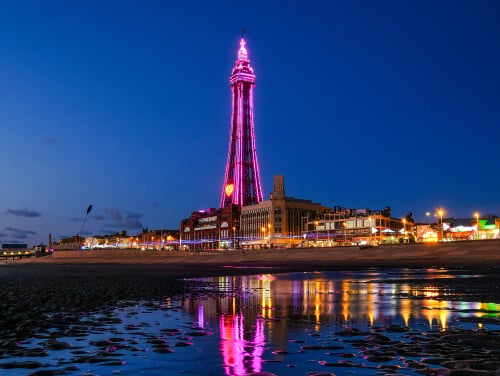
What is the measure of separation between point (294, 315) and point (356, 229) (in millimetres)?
139107

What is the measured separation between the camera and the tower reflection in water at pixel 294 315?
9.32 m

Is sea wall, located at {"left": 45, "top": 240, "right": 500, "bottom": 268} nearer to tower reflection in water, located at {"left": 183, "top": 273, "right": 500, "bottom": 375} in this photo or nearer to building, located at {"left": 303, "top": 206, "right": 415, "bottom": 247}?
building, located at {"left": 303, "top": 206, "right": 415, "bottom": 247}

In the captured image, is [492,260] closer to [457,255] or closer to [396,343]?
[457,255]

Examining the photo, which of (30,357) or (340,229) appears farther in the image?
(340,229)

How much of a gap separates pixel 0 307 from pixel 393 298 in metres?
14.1

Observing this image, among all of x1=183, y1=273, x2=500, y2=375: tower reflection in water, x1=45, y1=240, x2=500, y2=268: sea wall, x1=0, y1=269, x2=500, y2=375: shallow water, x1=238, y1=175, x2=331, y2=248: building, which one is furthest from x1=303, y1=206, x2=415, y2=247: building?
x1=0, y1=269, x2=500, y2=375: shallow water

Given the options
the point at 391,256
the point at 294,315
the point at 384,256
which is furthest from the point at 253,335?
the point at 384,256

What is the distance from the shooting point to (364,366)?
7582 mm

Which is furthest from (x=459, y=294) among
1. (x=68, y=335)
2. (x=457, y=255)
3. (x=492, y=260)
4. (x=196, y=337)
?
(x=457, y=255)

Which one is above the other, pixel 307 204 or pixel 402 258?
pixel 307 204

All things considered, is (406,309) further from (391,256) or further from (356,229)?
(356,229)

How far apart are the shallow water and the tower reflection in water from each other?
0.08ft

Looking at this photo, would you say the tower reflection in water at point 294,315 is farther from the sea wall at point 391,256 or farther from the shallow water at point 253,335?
the sea wall at point 391,256

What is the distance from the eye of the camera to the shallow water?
766cm
